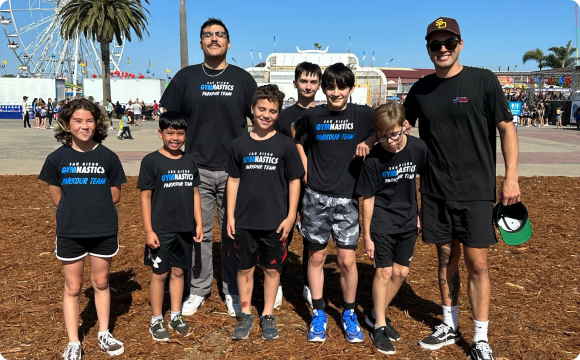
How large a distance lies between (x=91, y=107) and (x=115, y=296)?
1942 mm

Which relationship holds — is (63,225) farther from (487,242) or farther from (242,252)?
(487,242)

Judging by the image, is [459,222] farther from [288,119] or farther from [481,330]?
[288,119]

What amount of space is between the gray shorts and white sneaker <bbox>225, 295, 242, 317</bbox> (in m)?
0.94

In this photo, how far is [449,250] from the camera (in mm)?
3715

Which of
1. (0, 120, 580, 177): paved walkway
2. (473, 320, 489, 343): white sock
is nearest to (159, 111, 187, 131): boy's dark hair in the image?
(473, 320, 489, 343): white sock

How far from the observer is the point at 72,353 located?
336 cm

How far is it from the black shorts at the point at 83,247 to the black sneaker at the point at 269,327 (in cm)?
125

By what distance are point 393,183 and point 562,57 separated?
69572 mm

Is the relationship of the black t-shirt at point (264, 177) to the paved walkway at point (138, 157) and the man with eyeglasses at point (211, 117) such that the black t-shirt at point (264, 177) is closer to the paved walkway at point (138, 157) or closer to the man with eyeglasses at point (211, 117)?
the man with eyeglasses at point (211, 117)

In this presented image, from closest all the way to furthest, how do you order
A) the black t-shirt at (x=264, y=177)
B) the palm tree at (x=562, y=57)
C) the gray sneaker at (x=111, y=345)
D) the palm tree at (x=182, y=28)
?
the gray sneaker at (x=111, y=345)
the black t-shirt at (x=264, y=177)
the palm tree at (x=182, y=28)
the palm tree at (x=562, y=57)

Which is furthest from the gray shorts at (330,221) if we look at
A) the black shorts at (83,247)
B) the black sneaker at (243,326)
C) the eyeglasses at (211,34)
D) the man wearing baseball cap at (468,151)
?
the eyeglasses at (211,34)

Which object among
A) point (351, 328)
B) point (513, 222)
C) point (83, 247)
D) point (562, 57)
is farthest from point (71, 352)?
point (562, 57)

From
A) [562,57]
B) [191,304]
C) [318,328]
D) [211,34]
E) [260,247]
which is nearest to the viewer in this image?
[318,328]

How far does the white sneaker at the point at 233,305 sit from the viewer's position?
4.20 m
